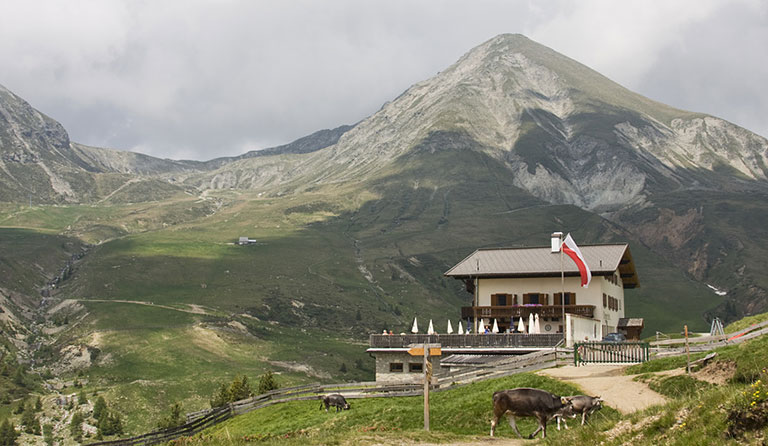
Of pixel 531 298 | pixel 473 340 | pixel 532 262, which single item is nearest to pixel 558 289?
pixel 531 298

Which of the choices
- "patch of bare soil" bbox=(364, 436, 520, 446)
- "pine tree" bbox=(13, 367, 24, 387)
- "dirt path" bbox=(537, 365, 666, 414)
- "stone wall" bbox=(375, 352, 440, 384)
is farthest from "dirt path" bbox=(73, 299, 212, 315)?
"patch of bare soil" bbox=(364, 436, 520, 446)

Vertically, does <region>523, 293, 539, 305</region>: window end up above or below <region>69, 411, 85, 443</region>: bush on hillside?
above

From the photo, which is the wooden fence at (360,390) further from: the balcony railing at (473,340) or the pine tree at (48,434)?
the pine tree at (48,434)

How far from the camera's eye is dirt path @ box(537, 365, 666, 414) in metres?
27.3

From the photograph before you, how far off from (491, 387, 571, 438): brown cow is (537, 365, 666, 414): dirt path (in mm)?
2389

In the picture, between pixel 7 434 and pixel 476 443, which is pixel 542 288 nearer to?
pixel 476 443

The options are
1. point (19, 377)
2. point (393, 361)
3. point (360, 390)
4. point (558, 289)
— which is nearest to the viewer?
point (360, 390)

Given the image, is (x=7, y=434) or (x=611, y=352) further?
(x=7, y=434)

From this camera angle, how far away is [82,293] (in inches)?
7092

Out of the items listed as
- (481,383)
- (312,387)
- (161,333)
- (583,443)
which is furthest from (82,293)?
(583,443)

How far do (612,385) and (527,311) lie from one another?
33799 millimetres

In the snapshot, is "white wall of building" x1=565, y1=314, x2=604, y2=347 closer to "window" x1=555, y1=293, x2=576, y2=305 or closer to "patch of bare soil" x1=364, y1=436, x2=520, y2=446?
"window" x1=555, y1=293, x2=576, y2=305

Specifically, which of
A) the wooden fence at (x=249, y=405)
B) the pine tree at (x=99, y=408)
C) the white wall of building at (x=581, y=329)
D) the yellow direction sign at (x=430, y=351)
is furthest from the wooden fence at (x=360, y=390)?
the pine tree at (x=99, y=408)

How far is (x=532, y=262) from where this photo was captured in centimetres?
6750
